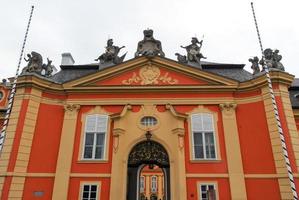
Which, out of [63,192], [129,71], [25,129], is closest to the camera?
[63,192]

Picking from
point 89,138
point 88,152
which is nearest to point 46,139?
point 89,138

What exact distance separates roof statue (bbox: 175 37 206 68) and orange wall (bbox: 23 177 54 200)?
430 inches

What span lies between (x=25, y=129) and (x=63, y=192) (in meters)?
3.92

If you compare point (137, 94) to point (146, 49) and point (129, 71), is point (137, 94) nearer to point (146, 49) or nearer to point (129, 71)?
point (129, 71)

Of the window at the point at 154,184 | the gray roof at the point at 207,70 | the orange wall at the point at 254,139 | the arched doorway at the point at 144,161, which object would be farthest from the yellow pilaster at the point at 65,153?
the window at the point at 154,184

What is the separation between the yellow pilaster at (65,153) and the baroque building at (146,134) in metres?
0.05

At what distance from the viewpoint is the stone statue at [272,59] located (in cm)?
1612

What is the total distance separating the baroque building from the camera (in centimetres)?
1413

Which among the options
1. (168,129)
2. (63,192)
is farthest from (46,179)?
(168,129)

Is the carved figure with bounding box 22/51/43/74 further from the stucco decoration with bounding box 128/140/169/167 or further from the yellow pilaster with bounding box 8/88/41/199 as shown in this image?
the stucco decoration with bounding box 128/140/169/167

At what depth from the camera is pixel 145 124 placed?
51.4 ft

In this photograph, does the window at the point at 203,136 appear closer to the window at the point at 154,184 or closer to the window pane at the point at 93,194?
the window pane at the point at 93,194

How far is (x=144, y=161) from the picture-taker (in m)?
15.2

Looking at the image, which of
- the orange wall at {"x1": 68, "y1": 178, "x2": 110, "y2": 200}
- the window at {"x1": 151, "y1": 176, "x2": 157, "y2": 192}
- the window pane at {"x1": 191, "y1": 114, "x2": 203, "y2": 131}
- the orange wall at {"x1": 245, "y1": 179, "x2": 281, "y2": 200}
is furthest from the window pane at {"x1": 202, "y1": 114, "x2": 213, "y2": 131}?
the window at {"x1": 151, "y1": 176, "x2": 157, "y2": 192}
